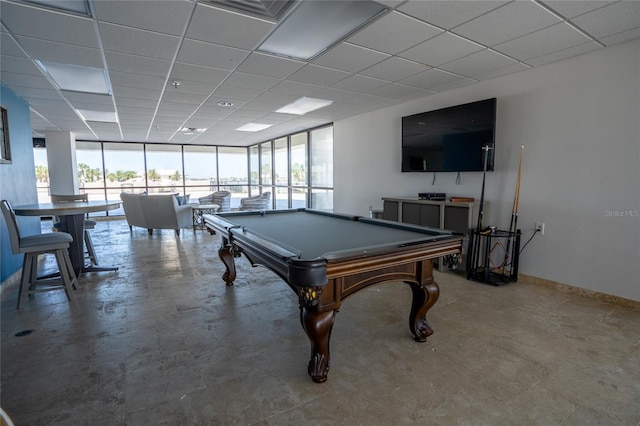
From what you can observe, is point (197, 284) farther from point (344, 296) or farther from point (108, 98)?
point (108, 98)

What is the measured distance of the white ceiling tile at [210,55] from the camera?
112 inches

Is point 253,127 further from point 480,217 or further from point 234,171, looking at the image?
point 480,217

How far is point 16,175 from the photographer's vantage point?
4082mm

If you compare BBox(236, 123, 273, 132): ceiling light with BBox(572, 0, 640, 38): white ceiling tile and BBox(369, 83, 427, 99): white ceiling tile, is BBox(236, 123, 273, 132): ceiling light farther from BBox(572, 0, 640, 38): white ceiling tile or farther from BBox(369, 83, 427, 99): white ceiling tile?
BBox(572, 0, 640, 38): white ceiling tile

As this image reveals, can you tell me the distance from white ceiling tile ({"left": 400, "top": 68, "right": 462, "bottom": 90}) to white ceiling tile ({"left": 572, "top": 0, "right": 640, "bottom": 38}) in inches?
51.3

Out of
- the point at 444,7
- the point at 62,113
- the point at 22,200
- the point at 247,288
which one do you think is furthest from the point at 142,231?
the point at 444,7

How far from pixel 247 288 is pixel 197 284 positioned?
2.05 ft

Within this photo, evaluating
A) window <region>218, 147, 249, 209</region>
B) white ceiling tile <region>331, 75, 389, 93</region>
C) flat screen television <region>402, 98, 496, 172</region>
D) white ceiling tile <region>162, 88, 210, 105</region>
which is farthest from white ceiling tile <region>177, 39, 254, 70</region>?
window <region>218, 147, 249, 209</region>

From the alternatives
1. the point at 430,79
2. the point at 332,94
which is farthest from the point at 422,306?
the point at 332,94

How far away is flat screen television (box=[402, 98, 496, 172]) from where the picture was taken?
151 inches

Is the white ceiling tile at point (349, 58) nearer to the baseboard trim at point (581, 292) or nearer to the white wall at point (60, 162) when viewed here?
the baseboard trim at point (581, 292)

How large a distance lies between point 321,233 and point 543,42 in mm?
2553

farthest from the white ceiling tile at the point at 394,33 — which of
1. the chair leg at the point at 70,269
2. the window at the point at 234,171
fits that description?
the window at the point at 234,171

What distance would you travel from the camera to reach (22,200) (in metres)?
4.24
